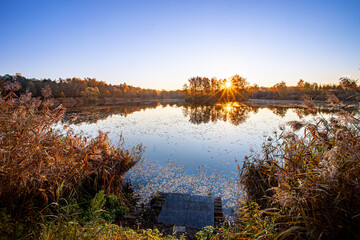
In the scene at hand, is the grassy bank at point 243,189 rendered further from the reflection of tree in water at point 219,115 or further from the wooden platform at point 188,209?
the reflection of tree in water at point 219,115

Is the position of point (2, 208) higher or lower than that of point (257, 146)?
higher

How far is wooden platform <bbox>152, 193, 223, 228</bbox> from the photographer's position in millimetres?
4629

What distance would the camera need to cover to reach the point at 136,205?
18.0 ft

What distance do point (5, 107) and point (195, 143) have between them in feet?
32.9

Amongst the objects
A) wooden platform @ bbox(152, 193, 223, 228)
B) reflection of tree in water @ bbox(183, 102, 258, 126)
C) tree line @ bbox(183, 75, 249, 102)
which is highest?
tree line @ bbox(183, 75, 249, 102)

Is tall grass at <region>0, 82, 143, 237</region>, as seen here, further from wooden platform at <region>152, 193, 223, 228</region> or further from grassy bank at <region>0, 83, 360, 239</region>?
wooden platform at <region>152, 193, 223, 228</region>

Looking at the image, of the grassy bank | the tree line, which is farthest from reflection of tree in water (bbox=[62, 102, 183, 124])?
the tree line

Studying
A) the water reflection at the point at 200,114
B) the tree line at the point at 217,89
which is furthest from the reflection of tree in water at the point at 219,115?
the tree line at the point at 217,89

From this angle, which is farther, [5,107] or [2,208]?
[5,107]

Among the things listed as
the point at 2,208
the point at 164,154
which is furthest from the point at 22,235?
the point at 164,154

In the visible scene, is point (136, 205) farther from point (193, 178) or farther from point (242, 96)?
point (242, 96)

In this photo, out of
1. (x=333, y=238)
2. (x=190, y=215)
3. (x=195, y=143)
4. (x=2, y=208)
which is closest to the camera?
(x=333, y=238)

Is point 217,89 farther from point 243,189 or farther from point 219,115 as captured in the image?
point 243,189

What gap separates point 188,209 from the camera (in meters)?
5.05
